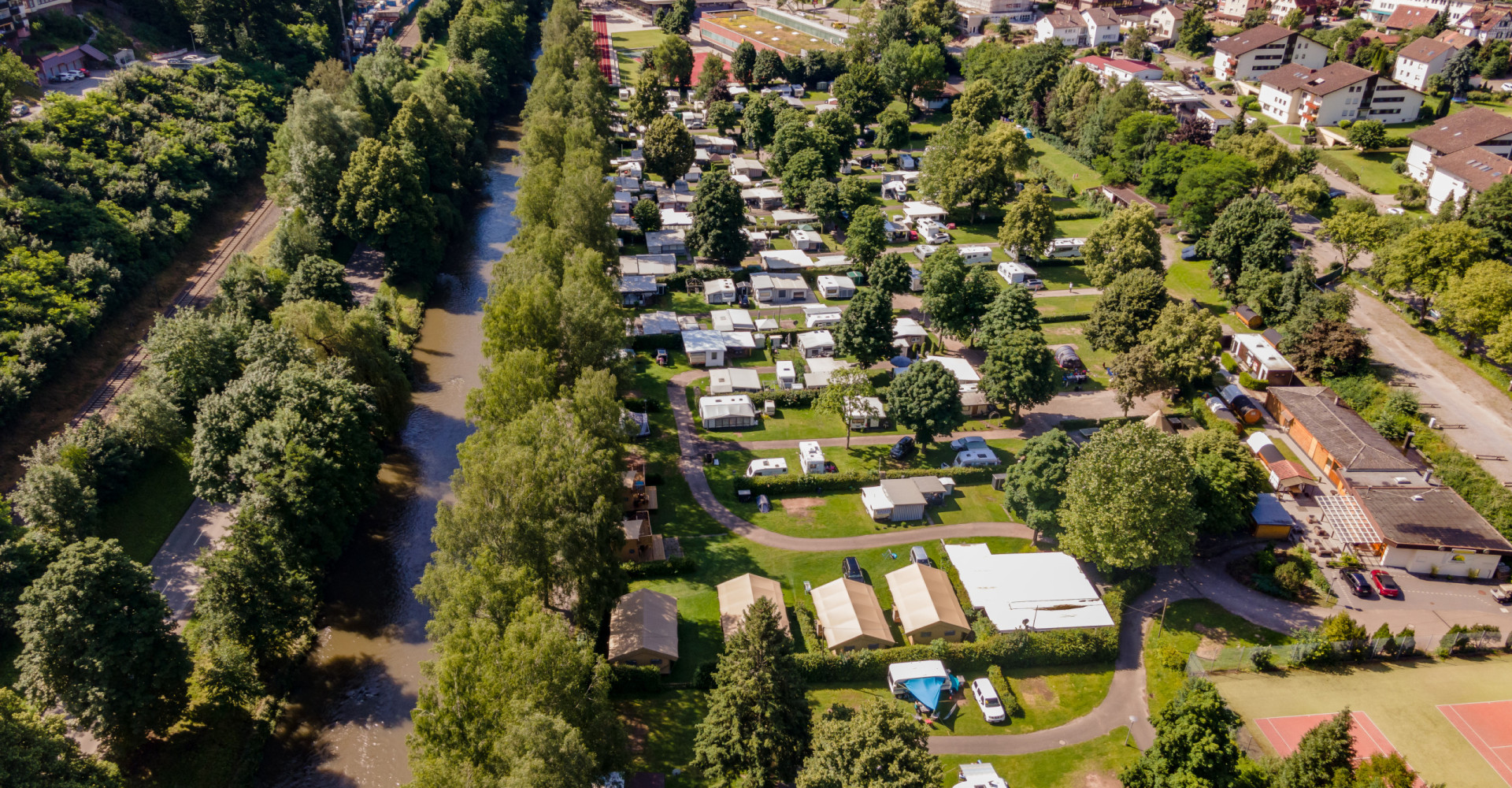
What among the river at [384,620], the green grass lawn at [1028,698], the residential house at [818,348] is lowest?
the river at [384,620]

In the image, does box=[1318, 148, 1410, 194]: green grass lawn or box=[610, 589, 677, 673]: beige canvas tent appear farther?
box=[1318, 148, 1410, 194]: green grass lawn

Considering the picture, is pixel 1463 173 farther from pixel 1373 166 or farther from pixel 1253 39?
pixel 1253 39

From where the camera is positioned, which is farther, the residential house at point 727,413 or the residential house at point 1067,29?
the residential house at point 1067,29

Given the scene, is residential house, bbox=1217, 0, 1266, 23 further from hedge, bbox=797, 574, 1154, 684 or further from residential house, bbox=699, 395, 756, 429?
hedge, bbox=797, 574, 1154, 684

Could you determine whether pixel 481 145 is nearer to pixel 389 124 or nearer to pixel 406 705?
pixel 389 124

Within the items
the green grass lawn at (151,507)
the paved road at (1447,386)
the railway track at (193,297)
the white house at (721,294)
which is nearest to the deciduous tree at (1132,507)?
the paved road at (1447,386)

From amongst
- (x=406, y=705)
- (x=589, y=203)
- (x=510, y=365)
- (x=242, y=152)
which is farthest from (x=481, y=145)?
(x=406, y=705)

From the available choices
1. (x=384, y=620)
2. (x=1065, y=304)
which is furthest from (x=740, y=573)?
(x=1065, y=304)

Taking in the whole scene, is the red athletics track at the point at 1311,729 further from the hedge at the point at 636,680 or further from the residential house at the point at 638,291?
the residential house at the point at 638,291

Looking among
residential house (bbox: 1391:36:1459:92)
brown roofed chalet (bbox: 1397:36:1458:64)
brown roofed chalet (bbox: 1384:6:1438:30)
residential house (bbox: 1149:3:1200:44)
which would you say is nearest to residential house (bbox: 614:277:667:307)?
residential house (bbox: 1391:36:1459:92)
